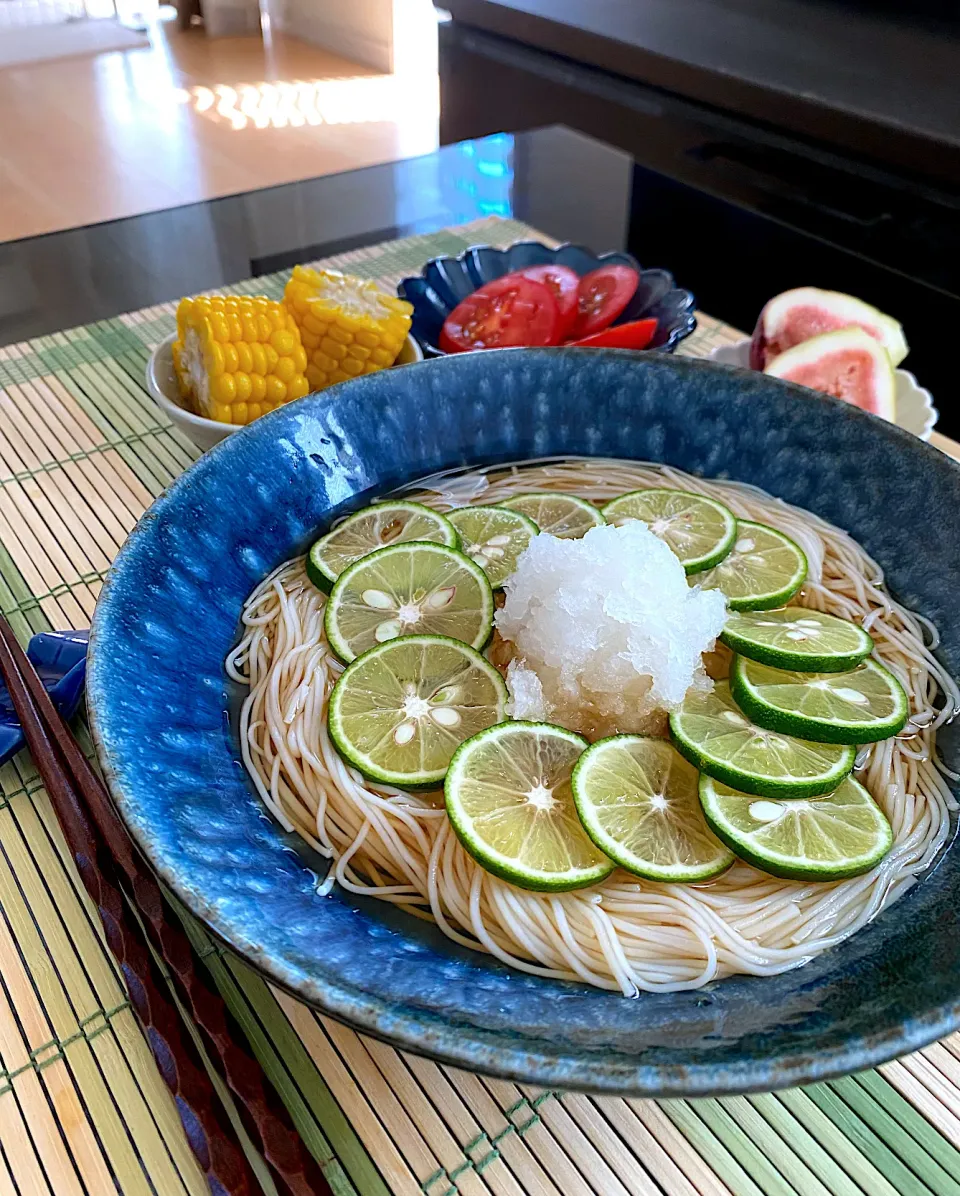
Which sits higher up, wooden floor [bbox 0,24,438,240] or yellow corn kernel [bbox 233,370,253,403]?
yellow corn kernel [bbox 233,370,253,403]

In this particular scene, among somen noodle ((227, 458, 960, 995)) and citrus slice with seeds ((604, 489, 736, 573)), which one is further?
citrus slice with seeds ((604, 489, 736, 573))

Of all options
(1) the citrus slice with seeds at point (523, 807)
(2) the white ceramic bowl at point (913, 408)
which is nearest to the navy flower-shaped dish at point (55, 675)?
(1) the citrus slice with seeds at point (523, 807)

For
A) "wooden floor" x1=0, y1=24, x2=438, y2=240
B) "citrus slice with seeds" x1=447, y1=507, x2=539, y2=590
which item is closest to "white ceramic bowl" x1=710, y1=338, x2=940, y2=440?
"citrus slice with seeds" x1=447, y1=507, x2=539, y2=590

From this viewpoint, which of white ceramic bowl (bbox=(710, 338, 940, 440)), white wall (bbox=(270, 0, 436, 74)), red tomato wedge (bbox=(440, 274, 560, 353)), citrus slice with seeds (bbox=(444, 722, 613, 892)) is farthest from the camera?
white wall (bbox=(270, 0, 436, 74))

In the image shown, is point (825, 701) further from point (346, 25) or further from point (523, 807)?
point (346, 25)

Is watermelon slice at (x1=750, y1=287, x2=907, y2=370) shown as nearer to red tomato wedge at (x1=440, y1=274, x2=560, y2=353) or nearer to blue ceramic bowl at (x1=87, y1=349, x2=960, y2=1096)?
red tomato wedge at (x1=440, y1=274, x2=560, y2=353)

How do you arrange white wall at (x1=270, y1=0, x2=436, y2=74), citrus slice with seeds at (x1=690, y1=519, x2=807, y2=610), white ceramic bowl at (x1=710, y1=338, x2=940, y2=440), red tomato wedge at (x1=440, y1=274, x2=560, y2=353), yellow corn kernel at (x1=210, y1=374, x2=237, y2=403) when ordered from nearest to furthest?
1. citrus slice with seeds at (x1=690, y1=519, x2=807, y2=610)
2. yellow corn kernel at (x1=210, y1=374, x2=237, y2=403)
3. white ceramic bowl at (x1=710, y1=338, x2=940, y2=440)
4. red tomato wedge at (x1=440, y1=274, x2=560, y2=353)
5. white wall at (x1=270, y1=0, x2=436, y2=74)

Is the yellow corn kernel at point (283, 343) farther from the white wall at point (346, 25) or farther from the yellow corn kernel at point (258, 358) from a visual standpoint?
the white wall at point (346, 25)

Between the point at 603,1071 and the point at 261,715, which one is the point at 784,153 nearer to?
the point at 261,715
